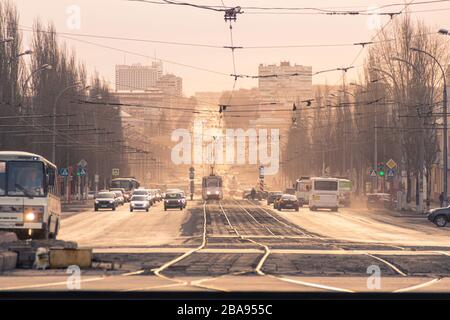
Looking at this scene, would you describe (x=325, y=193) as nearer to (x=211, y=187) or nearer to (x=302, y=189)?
(x=302, y=189)

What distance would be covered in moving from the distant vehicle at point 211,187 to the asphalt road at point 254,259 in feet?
206

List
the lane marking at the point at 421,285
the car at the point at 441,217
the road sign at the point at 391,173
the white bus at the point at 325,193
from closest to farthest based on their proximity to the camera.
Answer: the lane marking at the point at 421,285, the car at the point at 441,217, the road sign at the point at 391,173, the white bus at the point at 325,193

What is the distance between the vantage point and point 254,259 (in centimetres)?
2923

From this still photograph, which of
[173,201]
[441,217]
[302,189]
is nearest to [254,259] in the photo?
[441,217]

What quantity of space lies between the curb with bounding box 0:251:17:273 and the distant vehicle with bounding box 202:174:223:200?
93.4 meters

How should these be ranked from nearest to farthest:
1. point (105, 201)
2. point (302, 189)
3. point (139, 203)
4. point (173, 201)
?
point (139, 203)
point (105, 201)
point (173, 201)
point (302, 189)

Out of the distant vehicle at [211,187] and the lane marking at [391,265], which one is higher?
the distant vehicle at [211,187]

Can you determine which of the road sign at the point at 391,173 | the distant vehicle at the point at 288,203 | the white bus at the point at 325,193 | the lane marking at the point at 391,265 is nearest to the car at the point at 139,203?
the distant vehicle at the point at 288,203

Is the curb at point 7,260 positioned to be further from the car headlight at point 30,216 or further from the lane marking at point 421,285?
the lane marking at point 421,285

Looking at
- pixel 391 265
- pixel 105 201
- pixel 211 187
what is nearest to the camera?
pixel 391 265

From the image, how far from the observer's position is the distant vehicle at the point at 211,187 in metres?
119

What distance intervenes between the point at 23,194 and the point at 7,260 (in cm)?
1028

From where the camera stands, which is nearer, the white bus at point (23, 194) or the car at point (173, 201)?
the white bus at point (23, 194)
